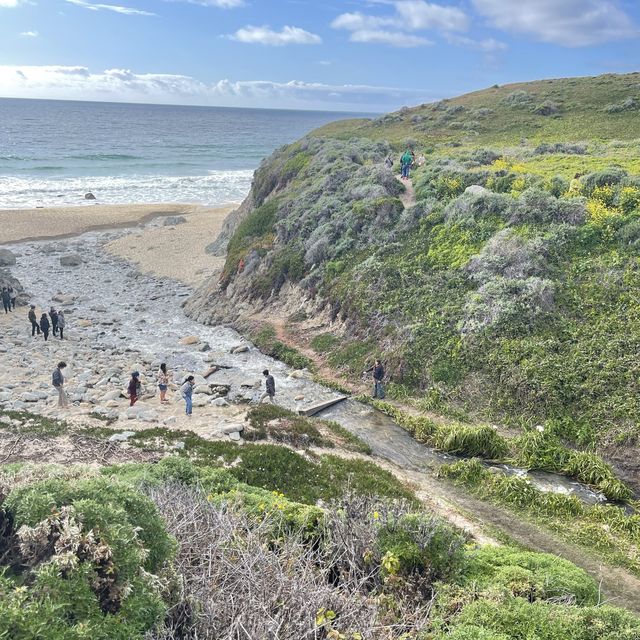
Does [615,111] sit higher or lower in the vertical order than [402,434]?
higher

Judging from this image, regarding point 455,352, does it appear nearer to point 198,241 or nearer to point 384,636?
point 384,636

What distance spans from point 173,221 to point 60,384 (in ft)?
132

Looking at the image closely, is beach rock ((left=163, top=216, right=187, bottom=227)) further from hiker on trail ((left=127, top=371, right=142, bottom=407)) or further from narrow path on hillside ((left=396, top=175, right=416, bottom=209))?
hiker on trail ((left=127, top=371, right=142, bottom=407))

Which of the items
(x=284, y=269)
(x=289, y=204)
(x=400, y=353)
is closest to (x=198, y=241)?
(x=289, y=204)

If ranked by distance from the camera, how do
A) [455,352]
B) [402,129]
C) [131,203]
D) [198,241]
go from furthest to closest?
[131,203], [402,129], [198,241], [455,352]

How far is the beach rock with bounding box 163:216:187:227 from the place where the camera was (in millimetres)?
55031

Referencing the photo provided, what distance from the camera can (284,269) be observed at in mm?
29203

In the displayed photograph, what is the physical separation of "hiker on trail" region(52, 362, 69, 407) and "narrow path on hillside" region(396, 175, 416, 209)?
738 inches

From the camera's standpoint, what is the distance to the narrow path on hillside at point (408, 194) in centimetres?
2973

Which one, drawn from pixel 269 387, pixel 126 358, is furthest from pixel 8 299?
pixel 269 387

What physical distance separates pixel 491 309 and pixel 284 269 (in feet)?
41.8

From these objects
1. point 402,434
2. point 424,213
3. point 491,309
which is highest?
point 424,213

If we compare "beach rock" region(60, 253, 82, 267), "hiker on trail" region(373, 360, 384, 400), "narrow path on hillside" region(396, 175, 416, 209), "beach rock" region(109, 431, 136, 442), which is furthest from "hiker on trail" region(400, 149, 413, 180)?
"beach rock" region(60, 253, 82, 267)

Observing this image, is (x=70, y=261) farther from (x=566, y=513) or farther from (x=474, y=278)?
(x=566, y=513)
